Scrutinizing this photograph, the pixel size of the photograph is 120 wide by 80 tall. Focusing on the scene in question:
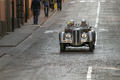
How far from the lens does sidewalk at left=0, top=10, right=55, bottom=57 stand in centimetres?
2259

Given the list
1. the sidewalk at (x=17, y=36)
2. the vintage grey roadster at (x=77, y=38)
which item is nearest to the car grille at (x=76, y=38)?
the vintage grey roadster at (x=77, y=38)

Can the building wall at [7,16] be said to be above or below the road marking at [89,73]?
above

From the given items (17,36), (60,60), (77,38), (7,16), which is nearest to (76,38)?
(77,38)

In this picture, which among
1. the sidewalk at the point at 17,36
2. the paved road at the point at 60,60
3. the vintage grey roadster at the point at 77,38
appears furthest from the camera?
the sidewalk at the point at 17,36

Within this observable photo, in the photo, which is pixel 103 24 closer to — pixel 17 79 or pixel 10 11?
pixel 10 11

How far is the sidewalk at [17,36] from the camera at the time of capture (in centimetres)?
2259

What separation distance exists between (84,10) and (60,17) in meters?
6.44

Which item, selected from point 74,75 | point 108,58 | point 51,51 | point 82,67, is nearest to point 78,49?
point 51,51

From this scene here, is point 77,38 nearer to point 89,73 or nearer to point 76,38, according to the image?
point 76,38

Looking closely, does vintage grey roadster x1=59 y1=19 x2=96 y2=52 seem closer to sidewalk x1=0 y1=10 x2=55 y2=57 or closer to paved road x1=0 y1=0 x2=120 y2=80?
paved road x1=0 y1=0 x2=120 y2=80

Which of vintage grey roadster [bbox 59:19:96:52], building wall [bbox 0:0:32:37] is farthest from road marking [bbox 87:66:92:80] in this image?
building wall [bbox 0:0:32:37]

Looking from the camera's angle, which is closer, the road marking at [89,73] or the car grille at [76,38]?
the road marking at [89,73]

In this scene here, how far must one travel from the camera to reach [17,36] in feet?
86.5

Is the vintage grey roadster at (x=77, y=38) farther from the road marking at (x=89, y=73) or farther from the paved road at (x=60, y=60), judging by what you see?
the road marking at (x=89, y=73)
